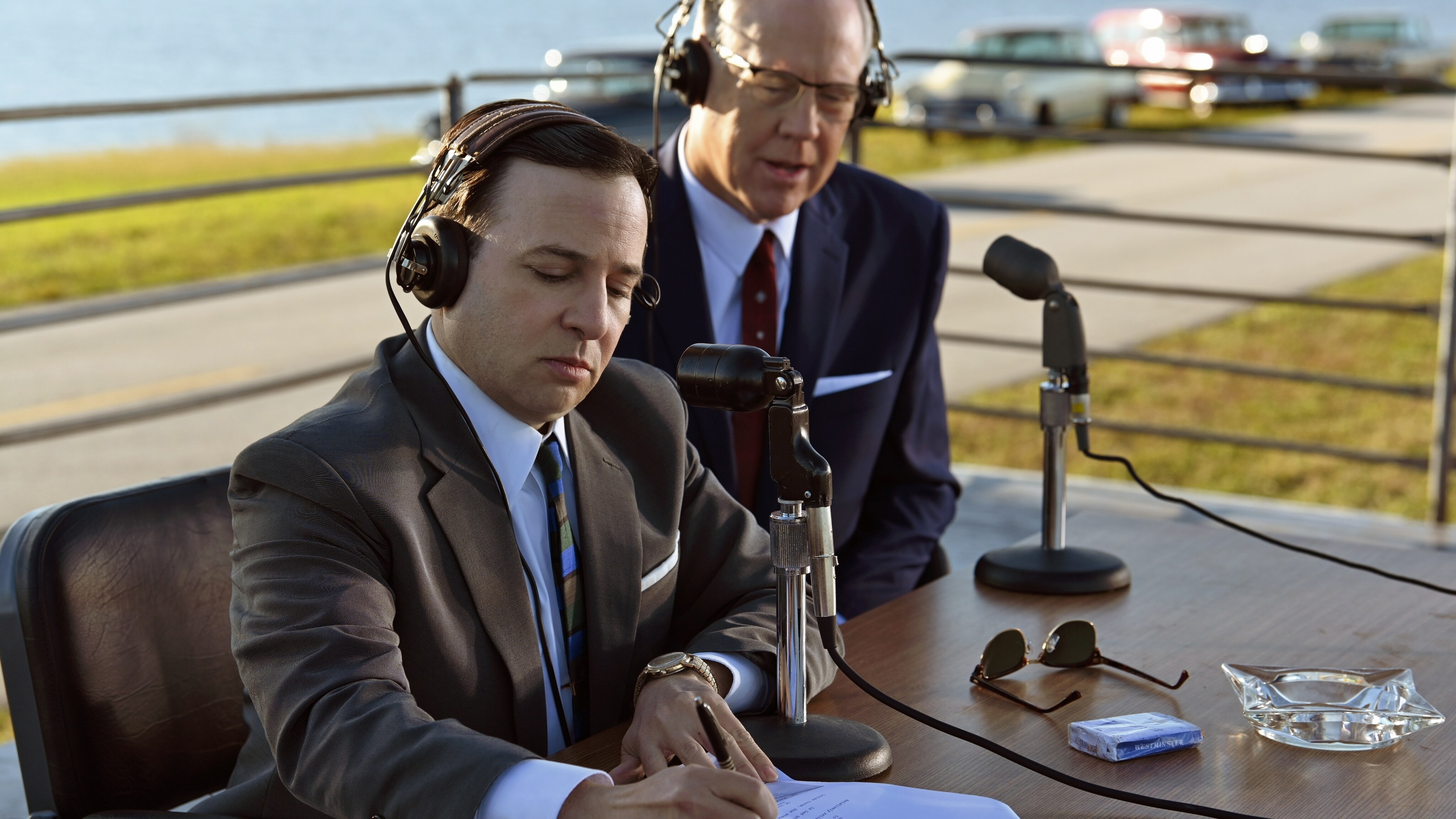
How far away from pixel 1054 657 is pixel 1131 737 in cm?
28

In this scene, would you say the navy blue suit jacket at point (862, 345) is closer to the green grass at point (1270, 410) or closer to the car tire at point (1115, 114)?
the green grass at point (1270, 410)

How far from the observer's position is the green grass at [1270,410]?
5.83 m

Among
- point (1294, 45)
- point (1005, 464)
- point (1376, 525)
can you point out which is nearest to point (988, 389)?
point (1005, 464)

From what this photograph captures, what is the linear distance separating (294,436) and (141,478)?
15.5ft

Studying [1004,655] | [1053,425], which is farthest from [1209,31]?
[1004,655]

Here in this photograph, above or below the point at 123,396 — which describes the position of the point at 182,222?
above

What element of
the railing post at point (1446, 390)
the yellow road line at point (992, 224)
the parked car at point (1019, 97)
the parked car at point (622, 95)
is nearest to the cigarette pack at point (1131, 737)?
the railing post at point (1446, 390)

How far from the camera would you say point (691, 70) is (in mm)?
2621

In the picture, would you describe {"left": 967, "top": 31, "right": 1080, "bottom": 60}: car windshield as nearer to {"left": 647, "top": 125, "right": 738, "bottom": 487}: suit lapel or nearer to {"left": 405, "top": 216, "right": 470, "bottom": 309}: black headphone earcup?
{"left": 647, "top": 125, "right": 738, "bottom": 487}: suit lapel

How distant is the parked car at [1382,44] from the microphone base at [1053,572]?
2220 centimetres

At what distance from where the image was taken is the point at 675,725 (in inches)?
60.9

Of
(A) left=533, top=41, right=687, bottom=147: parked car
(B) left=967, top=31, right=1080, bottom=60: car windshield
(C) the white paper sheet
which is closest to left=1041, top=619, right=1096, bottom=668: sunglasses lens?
(C) the white paper sheet

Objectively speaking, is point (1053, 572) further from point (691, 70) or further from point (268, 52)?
point (268, 52)

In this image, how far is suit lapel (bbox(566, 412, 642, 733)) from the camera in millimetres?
1734
